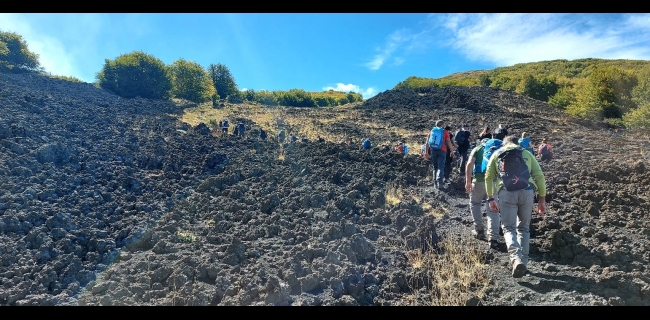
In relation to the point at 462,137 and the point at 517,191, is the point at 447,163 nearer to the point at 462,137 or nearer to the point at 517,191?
the point at 462,137

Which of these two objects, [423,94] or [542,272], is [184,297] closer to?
[542,272]

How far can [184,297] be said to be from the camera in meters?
4.31

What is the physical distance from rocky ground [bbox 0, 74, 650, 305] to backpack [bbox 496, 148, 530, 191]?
44.2 inches

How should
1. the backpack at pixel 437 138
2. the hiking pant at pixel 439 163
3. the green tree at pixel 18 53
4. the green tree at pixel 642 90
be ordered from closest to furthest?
1. the backpack at pixel 437 138
2. the hiking pant at pixel 439 163
3. the green tree at pixel 642 90
4. the green tree at pixel 18 53

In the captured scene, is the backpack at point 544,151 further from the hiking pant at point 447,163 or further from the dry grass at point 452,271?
the dry grass at point 452,271

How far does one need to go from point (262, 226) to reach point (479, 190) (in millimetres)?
3460

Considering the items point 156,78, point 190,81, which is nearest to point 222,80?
point 190,81

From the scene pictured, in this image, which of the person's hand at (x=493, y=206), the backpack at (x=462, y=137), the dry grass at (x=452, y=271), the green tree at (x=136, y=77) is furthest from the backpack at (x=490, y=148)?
the green tree at (x=136, y=77)

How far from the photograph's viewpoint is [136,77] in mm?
39312

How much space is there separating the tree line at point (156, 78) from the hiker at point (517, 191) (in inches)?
1348

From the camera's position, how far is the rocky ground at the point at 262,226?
4.56 metres

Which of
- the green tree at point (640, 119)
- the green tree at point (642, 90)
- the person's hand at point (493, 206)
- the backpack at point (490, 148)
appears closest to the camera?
the person's hand at point (493, 206)
